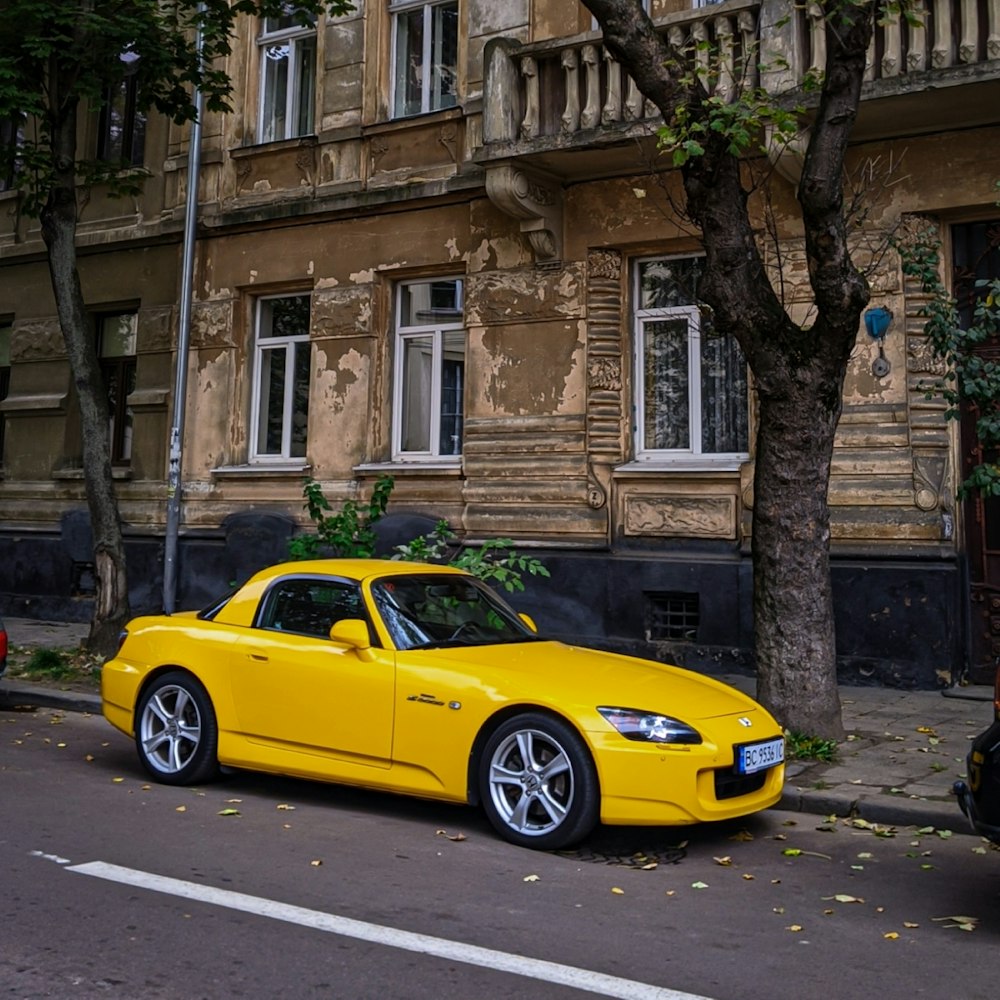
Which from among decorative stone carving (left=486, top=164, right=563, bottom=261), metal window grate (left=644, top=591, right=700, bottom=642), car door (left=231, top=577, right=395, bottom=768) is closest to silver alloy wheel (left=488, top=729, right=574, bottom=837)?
car door (left=231, top=577, right=395, bottom=768)

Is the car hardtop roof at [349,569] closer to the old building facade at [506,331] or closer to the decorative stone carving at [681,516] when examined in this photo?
the old building facade at [506,331]

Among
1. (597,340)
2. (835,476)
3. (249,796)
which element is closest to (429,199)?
(597,340)

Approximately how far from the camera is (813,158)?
790 centimetres

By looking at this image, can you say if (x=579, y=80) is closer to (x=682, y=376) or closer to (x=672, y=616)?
(x=682, y=376)

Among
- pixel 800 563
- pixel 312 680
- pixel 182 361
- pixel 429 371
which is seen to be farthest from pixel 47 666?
pixel 800 563

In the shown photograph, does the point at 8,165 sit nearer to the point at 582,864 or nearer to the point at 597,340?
the point at 597,340

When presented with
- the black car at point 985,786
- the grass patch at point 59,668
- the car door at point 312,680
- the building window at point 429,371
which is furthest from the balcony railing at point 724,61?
the grass patch at point 59,668

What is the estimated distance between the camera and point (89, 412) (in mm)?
12445

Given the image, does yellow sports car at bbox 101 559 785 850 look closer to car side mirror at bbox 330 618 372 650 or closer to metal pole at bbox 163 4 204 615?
car side mirror at bbox 330 618 372 650

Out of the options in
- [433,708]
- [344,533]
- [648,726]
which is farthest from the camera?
[344,533]

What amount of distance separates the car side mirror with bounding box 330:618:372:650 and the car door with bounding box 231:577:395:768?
0.09 meters

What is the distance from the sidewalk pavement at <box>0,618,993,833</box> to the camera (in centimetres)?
690

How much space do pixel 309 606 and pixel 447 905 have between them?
8.65ft

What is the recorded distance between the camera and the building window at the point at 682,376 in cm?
1225
